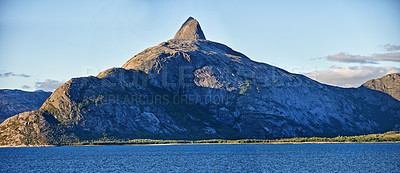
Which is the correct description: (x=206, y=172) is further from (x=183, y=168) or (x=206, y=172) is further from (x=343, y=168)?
(x=343, y=168)

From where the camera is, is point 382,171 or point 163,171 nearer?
point 382,171

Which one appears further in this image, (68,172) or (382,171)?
(68,172)

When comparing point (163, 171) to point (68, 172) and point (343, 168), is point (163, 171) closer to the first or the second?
point (68, 172)

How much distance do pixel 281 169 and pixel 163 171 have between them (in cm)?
3402

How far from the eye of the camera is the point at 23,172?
122 metres

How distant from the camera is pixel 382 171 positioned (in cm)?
11081

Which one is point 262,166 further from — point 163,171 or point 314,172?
point 163,171

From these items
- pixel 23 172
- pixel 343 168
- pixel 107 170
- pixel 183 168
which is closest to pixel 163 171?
pixel 183 168

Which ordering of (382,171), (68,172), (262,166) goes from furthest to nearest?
1. (262,166)
2. (68,172)
3. (382,171)

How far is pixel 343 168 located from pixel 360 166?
7.89 metres

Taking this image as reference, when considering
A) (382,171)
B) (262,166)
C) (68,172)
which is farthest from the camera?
(262,166)

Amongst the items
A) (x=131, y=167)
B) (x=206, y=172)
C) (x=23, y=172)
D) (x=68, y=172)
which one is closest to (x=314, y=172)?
(x=206, y=172)

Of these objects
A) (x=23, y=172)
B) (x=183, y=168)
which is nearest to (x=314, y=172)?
(x=183, y=168)

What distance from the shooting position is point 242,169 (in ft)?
395
